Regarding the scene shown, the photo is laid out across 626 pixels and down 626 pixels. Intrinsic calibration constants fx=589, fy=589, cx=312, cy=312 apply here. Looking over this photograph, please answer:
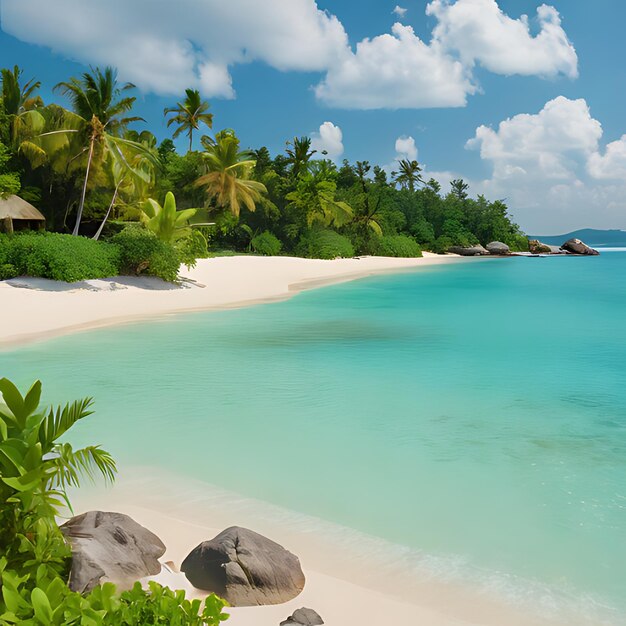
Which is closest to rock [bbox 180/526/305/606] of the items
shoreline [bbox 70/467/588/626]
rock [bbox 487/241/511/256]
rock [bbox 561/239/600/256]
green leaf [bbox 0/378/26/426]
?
shoreline [bbox 70/467/588/626]

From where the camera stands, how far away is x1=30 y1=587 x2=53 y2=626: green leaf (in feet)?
6.54

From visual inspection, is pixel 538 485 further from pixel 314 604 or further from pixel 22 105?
pixel 22 105

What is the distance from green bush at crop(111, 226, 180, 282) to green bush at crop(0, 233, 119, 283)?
131 cm

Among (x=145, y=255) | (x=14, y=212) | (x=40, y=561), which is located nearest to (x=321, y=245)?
(x=145, y=255)

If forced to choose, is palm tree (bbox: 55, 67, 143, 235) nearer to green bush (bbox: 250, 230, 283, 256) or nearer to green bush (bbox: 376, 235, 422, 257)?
green bush (bbox: 250, 230, 283, 256)

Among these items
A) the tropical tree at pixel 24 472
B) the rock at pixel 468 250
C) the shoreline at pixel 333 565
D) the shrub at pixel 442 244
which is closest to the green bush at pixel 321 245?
the shrub at pixel 442 244

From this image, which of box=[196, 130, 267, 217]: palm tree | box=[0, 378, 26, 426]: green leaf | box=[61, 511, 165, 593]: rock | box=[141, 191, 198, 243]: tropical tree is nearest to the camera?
box=[0, 378, 26, 426]: green leaf

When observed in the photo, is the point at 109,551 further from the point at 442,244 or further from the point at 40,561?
the point at 442,244

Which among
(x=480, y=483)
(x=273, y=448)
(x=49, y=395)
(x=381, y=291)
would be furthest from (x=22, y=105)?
(x=480, y=483)

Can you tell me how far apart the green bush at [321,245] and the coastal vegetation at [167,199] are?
8 cm

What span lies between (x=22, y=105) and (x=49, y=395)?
82.1 feet

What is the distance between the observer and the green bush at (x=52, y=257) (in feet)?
60.1

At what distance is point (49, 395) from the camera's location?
816 cm

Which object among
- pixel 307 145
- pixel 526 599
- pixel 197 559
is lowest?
pixel 526 599
